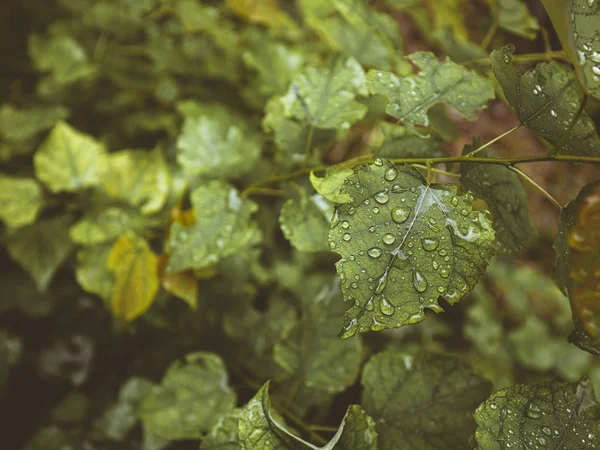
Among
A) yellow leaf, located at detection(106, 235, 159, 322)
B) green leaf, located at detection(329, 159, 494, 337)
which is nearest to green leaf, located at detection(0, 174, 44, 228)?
yellow leaf, located at detection(106, 235, 159, 322)

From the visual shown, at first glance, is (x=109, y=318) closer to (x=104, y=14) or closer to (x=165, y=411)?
(x=165, y=411)

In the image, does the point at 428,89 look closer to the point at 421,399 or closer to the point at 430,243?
the point at 430,243

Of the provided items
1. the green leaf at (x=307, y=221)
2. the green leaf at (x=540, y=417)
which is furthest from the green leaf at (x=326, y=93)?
the green leaf at (x=540, y=417)

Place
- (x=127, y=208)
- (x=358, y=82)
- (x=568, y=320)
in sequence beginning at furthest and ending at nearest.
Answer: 1. (x=568, y=320)
2. (x=127, y=208)
3. (x=358, y=82)

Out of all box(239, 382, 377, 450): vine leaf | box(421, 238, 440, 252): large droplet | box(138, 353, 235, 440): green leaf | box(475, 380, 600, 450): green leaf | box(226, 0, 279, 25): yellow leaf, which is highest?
box(421, 238, 440, 252): large droplet

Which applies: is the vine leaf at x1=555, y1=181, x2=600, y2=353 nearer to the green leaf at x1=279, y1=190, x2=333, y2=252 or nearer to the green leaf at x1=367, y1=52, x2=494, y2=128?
the green leaf at x1=367, y1=52, x2=494, y2=128

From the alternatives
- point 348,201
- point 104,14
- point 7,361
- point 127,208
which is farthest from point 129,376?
point 104,14

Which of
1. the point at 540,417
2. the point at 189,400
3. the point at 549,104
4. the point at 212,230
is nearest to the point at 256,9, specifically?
the point at 212,230

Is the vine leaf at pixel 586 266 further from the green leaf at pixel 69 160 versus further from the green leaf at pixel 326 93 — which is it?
the green leaf at pixel 69 160
